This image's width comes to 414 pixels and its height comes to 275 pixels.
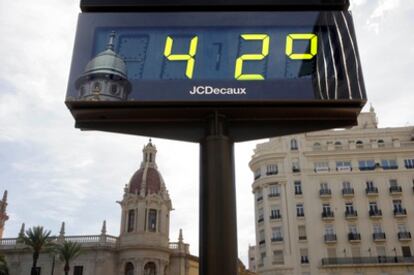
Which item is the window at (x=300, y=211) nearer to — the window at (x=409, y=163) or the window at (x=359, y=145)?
the window at (x=359, y=145)

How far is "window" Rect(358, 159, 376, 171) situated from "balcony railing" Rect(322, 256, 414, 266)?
402 inches

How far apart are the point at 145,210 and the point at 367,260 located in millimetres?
25651

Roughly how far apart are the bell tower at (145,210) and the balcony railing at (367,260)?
19.3m

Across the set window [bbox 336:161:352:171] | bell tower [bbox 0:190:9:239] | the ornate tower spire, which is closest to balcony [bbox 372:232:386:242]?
window [bbox 336:161:352:171]

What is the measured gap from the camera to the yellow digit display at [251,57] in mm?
7133

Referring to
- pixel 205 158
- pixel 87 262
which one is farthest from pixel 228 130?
pixel 87 262

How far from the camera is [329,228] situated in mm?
49250

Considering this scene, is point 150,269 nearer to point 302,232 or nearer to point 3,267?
point 3,267

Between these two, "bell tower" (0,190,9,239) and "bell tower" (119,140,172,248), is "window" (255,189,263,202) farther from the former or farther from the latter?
"bell tower" (0,190,9,239)

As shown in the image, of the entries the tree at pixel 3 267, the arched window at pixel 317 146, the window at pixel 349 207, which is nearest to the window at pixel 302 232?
the window at pixel 349 207

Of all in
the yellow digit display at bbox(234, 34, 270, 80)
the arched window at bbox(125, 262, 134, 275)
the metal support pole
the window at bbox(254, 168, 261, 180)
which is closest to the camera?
the metal support pole

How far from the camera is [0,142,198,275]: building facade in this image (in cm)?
5166

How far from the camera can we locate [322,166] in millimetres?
52625

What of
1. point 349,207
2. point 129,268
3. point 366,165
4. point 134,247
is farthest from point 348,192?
point 129,268
